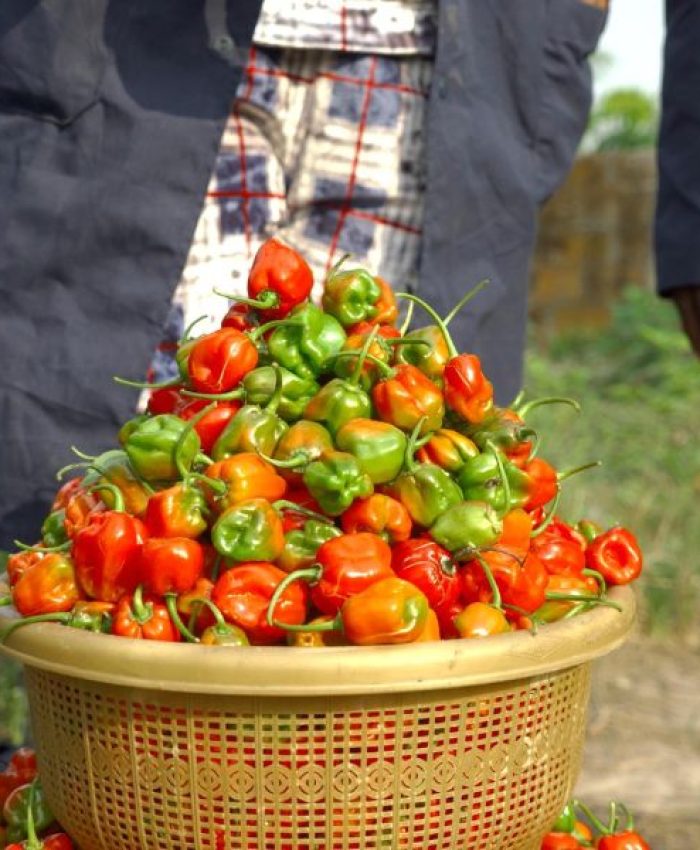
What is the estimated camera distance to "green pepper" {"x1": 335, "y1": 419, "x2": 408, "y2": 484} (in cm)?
174

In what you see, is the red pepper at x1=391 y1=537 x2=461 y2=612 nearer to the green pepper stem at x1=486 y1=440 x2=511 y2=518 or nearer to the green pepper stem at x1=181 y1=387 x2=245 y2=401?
the green pepper stem at x1=486 y1=440 x2=511 y2=518

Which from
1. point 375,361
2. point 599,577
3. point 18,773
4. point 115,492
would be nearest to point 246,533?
point 115,492

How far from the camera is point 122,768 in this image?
1.65 metres

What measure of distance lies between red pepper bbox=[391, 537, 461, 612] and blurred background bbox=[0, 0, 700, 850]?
1640mm

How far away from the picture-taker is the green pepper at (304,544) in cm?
174

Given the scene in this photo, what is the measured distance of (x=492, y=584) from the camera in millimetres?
1672

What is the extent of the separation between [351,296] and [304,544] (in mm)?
382

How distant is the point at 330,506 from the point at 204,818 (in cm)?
41

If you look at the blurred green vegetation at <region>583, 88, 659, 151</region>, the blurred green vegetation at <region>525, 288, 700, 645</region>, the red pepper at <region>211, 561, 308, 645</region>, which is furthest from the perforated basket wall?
the blurred green vegetation at <region>583, 88, 659, 151</region>

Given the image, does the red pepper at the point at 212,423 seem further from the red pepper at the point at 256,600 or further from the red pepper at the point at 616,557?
the red pepper at the point at 616,557

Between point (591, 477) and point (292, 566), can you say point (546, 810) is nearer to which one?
point (292, 566)

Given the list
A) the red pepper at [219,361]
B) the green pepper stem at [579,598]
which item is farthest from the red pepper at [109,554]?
the green pepper stem at [579,598]

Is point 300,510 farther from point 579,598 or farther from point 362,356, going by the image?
point 579,598

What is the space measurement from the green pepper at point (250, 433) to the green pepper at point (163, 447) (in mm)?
40
